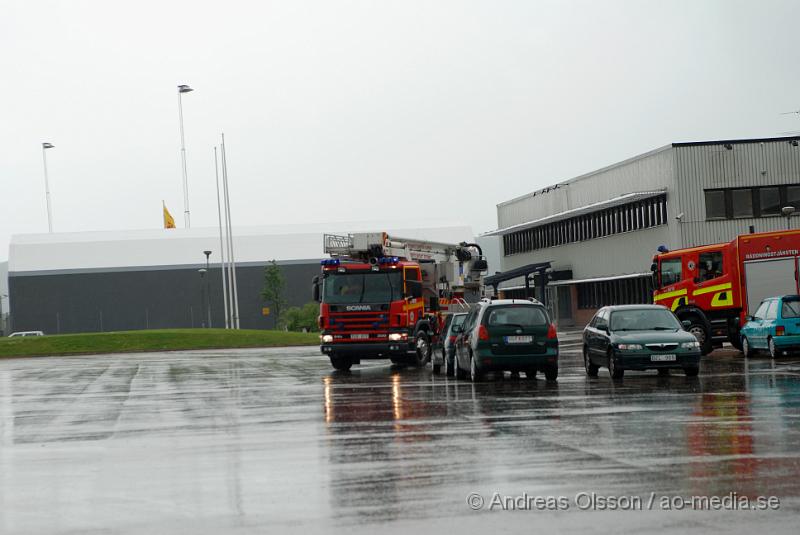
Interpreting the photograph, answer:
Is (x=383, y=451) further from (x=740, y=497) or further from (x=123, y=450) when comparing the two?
(x=740, y=497)

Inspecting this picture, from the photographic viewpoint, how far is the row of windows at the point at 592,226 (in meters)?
56.8

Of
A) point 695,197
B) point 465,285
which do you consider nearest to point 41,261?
point 695,197

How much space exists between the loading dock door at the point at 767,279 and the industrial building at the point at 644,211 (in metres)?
22.7

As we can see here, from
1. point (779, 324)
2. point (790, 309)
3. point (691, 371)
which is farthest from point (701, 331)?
point (691, 371)

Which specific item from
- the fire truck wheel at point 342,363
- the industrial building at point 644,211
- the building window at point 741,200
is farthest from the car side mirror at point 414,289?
the building window at point 741,200

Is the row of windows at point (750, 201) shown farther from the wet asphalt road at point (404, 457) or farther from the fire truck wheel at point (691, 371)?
the wet asphalt road at point (404, 457)

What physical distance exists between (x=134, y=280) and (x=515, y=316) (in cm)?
7613

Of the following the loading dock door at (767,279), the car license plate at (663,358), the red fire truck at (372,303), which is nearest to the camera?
the car license plate at (663,358)

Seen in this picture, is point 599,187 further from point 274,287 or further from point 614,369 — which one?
point 614,369

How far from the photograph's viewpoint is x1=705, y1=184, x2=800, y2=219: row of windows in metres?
54.2

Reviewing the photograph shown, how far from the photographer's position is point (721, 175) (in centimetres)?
5409

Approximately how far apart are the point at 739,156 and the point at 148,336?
30960mm

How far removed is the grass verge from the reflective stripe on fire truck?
30.1 m

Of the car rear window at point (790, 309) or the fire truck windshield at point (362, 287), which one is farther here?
the fire truck windshield at point (362, 287)
